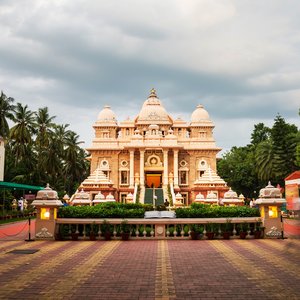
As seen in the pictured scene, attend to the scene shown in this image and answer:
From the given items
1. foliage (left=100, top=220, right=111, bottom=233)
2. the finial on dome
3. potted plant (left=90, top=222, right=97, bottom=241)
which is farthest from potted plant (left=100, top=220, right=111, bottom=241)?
the finial on dome

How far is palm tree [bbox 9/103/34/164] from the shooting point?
5256 centimetres

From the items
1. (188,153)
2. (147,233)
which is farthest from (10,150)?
(147,233)

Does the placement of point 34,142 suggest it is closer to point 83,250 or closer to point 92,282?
point 83,250

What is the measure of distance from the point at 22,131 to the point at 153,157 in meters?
18.0

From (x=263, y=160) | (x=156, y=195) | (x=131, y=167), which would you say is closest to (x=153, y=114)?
(x=131, y=167)

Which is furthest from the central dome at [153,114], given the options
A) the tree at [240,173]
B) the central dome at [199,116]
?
the tree at [240,173]

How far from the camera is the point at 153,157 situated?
50.9 m

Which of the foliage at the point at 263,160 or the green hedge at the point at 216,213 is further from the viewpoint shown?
the foliage at the point at 263,160

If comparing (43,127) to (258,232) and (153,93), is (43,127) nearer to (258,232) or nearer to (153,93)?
(153,93)

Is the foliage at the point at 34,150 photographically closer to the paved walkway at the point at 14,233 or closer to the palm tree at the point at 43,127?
the palm tree at the point at 43,127

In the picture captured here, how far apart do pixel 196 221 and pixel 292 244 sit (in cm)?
410

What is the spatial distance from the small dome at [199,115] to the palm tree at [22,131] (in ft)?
74.5

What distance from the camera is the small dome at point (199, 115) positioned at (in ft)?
180

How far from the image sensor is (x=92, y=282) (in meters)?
8.62
